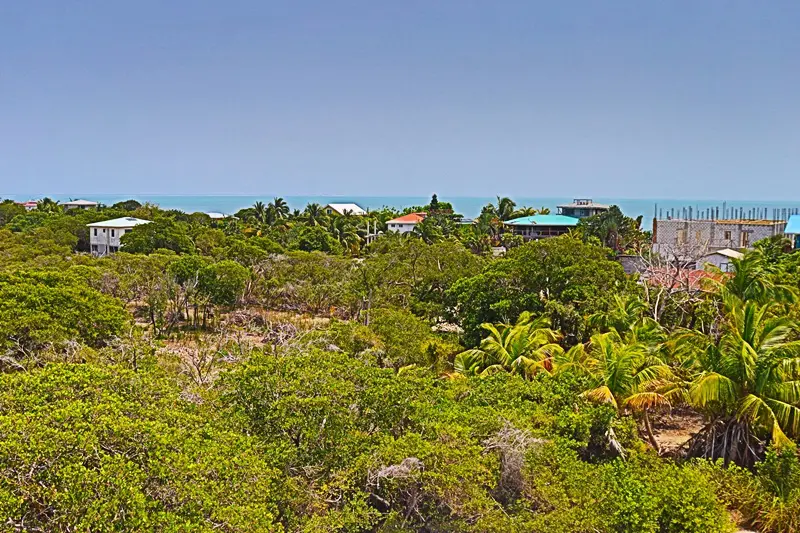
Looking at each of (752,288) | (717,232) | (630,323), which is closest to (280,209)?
(717,232)

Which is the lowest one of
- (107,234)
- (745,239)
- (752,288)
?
(752,288)

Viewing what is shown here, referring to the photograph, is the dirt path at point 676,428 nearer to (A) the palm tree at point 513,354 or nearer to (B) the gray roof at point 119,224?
(A) the palm tree at point 513,354

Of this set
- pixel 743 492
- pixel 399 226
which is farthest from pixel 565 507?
pixel 399 226

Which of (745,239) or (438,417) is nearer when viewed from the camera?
→ (438,417)

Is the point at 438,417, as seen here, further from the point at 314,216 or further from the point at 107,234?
the point at 314,216

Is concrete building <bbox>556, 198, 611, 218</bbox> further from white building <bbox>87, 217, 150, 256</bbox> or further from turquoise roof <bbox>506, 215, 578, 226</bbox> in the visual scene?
white building <bbox>87, 217, 150, 256</bbox>

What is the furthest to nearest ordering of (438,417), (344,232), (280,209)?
(280,209)
(344,232)
(438,417)

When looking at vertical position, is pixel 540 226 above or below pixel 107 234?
above

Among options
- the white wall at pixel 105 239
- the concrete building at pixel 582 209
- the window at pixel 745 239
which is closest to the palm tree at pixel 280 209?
the white wall at pixel 105 239
